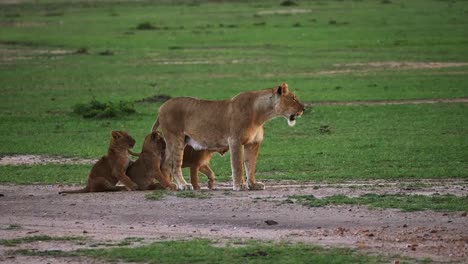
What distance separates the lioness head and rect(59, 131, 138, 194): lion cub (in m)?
1.91

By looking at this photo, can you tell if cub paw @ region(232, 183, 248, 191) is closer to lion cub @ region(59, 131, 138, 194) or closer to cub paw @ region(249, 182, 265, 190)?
cub paw @ region(249, 182, 265, 190)

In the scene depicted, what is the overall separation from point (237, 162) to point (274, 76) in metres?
14.6

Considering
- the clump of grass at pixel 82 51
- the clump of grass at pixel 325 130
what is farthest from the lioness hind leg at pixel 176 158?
the clump of grass at pixel 82 51

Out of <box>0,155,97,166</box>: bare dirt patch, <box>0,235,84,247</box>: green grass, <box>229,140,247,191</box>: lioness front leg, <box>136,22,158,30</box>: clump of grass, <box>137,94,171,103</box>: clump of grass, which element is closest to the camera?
<box>0,235,84,247</box>: green grass

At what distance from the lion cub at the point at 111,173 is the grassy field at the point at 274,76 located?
5.83 ft

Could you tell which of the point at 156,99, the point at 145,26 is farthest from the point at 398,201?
the point at 145,26

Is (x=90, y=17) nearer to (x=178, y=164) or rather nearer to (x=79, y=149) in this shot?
(x=79, y=149)

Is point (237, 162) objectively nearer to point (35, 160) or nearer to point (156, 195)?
point (156, 195)

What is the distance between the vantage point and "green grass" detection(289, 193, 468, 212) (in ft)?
34.7

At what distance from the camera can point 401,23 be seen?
40.1m

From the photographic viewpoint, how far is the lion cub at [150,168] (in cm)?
1275

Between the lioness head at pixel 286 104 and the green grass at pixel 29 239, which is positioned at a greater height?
the lioness head at pixel 286 104

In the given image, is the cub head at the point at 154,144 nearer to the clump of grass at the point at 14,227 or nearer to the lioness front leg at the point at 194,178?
the lioness front leg at the point at 194,178

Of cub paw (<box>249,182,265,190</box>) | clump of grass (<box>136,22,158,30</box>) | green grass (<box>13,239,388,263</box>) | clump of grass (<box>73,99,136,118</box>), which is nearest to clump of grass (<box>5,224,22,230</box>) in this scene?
green grass (<box>13,239,388,263</box>)
